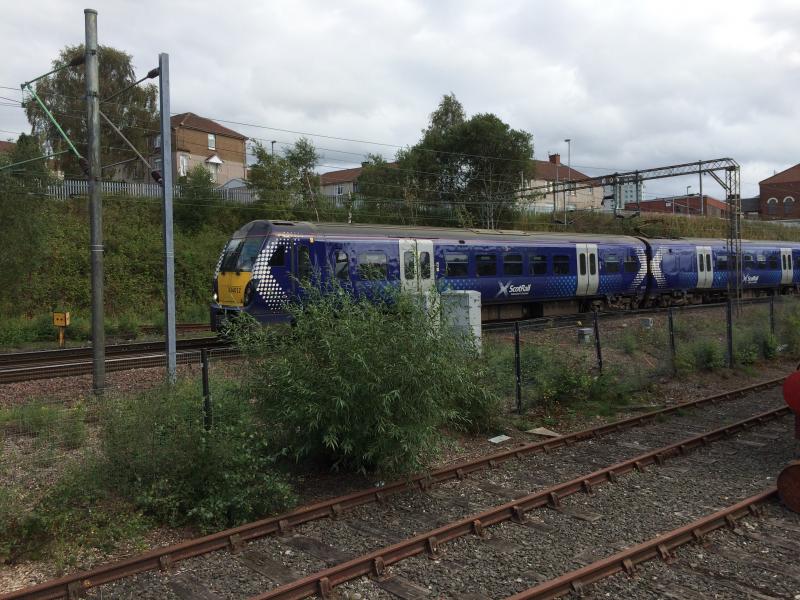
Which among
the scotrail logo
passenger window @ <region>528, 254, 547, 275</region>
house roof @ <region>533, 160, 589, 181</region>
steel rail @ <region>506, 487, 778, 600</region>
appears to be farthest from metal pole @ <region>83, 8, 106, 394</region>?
house roof @ <region>533, 160, 589, 181</region>

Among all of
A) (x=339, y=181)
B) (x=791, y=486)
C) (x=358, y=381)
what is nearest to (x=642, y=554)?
(x=791, y=486)

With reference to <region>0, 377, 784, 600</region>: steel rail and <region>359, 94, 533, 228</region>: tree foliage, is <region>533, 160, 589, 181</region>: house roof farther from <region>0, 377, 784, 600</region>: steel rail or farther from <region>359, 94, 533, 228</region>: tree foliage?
<region>0, 377, 784, 600</region>: steel rail

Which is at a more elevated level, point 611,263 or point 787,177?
point 787,177

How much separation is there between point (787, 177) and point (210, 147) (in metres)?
77.1

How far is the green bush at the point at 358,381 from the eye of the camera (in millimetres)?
6977

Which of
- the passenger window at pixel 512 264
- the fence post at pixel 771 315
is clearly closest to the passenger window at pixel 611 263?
the passenger window at pixel 512 264

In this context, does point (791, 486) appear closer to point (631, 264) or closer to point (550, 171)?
point (631, 264)

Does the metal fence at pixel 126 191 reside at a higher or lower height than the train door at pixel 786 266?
higher

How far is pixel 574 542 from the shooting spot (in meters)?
5.95

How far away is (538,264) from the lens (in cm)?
2039

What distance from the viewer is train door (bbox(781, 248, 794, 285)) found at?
30.5 m

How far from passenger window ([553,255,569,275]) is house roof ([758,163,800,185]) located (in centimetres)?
8427

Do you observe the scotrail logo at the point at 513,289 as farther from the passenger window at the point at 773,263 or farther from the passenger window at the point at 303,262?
the passenger window at the point at 773,263

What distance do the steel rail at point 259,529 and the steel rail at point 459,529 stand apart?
105 cm
